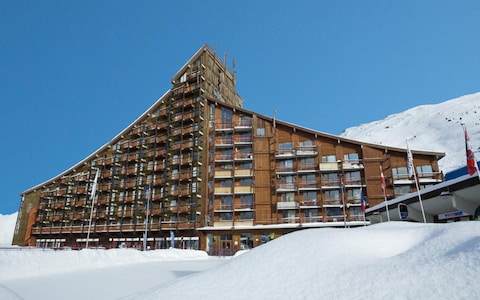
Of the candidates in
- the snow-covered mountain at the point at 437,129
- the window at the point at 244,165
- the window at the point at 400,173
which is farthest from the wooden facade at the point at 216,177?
the snow-covered mountain at the point at 437,129

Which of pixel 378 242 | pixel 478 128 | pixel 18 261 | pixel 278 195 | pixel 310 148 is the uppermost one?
pixel 478 128

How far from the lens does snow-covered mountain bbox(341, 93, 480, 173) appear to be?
10382 cm

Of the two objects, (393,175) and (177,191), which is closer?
(393,175)

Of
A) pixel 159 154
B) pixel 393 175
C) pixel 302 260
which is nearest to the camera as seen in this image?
pixel 302 260

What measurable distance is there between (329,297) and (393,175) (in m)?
45.6

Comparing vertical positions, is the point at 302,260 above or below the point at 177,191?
below

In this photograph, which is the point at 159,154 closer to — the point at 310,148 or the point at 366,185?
the point at 310,148

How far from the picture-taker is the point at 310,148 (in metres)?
52.1

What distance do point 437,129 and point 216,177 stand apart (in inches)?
4379

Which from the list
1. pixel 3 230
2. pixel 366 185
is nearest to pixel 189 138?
pixel 366 185

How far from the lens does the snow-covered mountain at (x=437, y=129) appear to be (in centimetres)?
10382

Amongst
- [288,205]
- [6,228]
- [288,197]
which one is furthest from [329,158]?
[6,228]

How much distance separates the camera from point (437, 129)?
5064 inches

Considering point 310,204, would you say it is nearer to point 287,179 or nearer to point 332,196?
point 332,196
